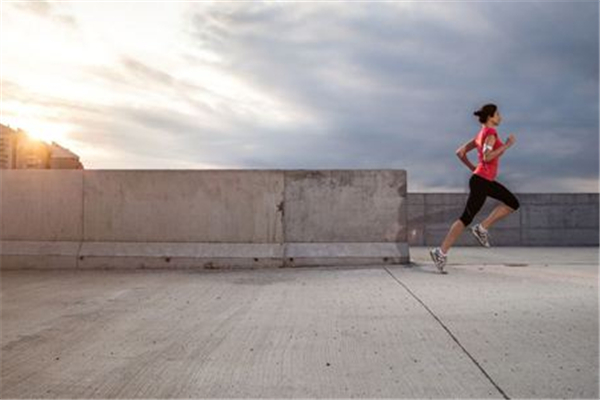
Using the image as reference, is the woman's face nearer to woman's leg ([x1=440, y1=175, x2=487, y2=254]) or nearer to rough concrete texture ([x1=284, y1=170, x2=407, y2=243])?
woman's leg ([x1=440, y1=175, x2=487, y2=254])

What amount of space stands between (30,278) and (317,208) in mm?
3942

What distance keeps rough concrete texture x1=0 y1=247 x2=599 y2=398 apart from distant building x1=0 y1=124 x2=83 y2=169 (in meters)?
14.8

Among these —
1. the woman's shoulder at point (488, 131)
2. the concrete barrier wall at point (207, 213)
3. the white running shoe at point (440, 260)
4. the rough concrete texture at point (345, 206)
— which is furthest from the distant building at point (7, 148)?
the woman's shoulder at point (488, 131)

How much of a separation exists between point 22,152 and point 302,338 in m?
20.1

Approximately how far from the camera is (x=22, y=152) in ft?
68.3

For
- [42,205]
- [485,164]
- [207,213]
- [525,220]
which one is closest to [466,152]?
[485,164]

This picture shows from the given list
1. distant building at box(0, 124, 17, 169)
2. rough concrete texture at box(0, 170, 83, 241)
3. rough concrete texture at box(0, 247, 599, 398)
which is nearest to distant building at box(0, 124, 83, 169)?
distant building at box(0, 124, 17, 169)

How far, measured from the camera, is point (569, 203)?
Result: 15148 mm

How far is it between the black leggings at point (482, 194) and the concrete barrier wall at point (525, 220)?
309 inches

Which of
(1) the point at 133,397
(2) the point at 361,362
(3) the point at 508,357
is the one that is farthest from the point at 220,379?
(3) the point at 508,357

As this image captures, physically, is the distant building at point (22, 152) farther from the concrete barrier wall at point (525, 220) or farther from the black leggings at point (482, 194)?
the black leggings at point (482, 194)

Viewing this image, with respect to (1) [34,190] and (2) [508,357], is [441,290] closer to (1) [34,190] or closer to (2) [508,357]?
(2) [508,357]

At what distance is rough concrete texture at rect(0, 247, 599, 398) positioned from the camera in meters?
2.91

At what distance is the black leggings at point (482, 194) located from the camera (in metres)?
6.94
